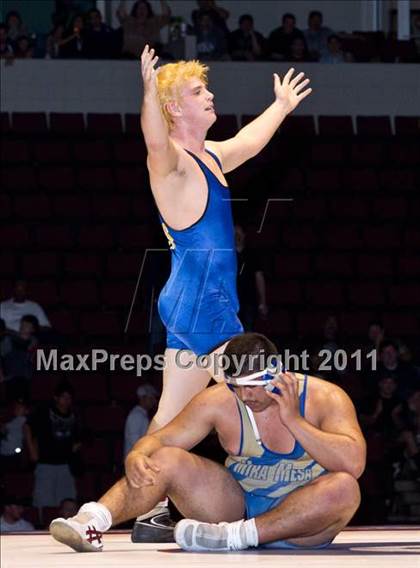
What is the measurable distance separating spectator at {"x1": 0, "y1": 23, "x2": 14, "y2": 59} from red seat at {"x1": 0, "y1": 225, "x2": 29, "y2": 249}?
1761mm

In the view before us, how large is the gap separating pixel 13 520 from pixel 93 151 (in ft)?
14.7

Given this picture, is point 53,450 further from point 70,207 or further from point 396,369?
point 70,207

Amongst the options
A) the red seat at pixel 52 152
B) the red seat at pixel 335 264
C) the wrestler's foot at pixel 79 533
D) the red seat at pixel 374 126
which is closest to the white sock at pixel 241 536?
the wrestler's foot at pixel 79 533

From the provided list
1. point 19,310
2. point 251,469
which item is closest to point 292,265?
point 19,310

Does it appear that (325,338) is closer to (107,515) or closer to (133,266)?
(133,266)

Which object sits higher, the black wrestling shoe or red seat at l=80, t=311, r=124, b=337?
the black wrestling shoe

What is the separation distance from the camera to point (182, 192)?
191 inches

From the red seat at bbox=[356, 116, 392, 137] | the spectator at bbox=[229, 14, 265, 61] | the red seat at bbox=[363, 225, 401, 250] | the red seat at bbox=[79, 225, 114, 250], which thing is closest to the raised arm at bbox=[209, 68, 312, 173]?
the red seat at bbox=[79, 225, 114, 250]

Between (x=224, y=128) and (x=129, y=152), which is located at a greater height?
(x=224, y=128)

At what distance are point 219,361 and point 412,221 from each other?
7408 mm

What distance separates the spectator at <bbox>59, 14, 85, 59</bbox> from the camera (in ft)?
41.0

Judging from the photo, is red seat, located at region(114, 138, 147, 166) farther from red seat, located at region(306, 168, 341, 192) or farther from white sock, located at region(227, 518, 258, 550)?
white sock, located at region(227, 518, 258, 550)

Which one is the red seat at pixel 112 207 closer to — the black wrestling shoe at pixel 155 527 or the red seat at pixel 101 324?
the red seat at pixel 101 324

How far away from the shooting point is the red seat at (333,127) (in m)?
12.6
